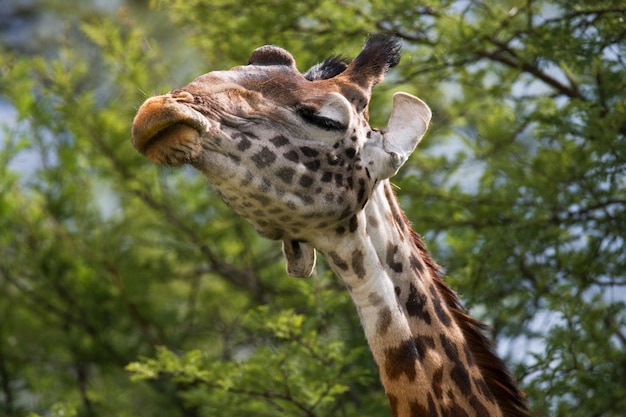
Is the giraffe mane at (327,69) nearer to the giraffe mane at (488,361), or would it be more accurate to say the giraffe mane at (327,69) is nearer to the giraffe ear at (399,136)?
the giraffe ear at (399,136)

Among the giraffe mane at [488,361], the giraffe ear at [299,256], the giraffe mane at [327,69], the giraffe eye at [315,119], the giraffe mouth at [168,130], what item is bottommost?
the giraffe mane at [488,361]

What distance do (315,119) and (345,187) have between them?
0.89 ft

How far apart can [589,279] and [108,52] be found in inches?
172

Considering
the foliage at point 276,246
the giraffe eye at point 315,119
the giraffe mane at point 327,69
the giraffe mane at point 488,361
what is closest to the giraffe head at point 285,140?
the giraffe eye at point 315,119

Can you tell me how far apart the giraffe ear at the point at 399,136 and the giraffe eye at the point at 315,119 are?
0.19 m

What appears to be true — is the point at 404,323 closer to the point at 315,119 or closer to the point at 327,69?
the point at 315,119

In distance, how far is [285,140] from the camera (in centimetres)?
418

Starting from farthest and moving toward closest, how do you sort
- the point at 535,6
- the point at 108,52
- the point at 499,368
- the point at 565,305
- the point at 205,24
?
the point at 108,52 → the point at 205,24 → the point at 535,6 → the point at 565,305 → the point at 499,368

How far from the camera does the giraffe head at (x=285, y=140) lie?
13.0ft

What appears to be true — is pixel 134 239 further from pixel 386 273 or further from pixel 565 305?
pixel 386 273

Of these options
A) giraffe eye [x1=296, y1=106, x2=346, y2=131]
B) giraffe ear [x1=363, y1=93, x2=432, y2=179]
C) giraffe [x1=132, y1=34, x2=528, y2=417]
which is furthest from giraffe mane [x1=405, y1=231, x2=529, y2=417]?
giraffe eye [x1=296, y1=106, x2=346, y2=131]

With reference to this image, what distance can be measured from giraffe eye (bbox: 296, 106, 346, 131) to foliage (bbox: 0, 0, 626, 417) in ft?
4.87

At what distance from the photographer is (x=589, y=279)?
21.4 feet

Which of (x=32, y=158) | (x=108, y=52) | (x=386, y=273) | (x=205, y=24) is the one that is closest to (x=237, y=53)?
(x=205, y=24)
